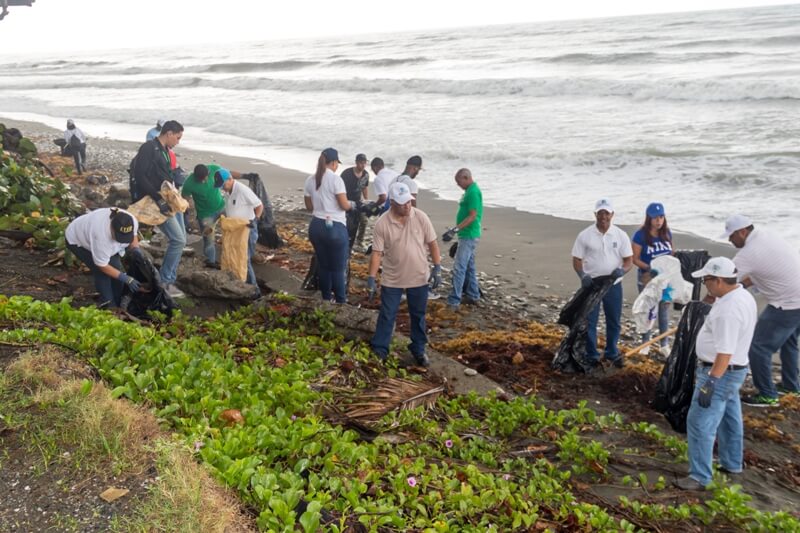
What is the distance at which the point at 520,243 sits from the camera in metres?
11.6

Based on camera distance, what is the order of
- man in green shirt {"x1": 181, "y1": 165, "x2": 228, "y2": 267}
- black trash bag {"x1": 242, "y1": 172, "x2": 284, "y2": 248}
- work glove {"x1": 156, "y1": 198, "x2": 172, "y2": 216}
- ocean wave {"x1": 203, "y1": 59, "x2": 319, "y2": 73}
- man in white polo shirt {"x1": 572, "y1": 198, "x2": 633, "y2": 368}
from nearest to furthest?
man in white polo shirt {"x1": 572, "y1": 198, "x2": 633, "y2": 368} → work glove {"x1": 156, "y1": 198, "x2": 172, "y2": 216} → man in green shirt {"x1": 181, "y1": 165, "x2": 228, "y2": 267} → black trash bag {"x1": 242, "y1": 172, "x2": 284, "y2": 248} → ocean wave {"x1": 203, "y1": 59, "x2": 319, "y2": 73}

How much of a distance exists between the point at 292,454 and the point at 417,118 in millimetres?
23903

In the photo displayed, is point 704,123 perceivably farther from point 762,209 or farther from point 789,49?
point 789,49

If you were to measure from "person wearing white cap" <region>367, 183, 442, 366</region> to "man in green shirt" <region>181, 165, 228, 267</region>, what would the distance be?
2920 millimetres

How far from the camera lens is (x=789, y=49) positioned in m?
38.5

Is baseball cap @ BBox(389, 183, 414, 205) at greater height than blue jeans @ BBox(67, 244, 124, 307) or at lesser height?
greater

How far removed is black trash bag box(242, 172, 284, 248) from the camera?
9508 mm

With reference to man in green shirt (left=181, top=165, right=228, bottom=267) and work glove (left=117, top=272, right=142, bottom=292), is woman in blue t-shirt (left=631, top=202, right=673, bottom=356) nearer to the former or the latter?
man in green shirt (left=181, top=165, right=228, bottom=267)

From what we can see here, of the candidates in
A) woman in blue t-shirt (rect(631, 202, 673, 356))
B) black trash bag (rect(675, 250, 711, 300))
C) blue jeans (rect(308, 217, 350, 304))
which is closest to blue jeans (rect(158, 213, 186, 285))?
blue jeans (rect(308, 217, 350, 304))

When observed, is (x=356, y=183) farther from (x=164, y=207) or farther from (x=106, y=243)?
(x=106, y=243)

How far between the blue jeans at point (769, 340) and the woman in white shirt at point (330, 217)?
439cm

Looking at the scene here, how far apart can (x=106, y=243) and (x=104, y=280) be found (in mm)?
510

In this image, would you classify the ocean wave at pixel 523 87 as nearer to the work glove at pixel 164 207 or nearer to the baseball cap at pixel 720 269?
the baseball cap at pixel 720 269

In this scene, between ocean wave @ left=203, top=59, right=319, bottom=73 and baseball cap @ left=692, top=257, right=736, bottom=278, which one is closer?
baseball cap @ left=692, top=257, right=736, bottom=278
